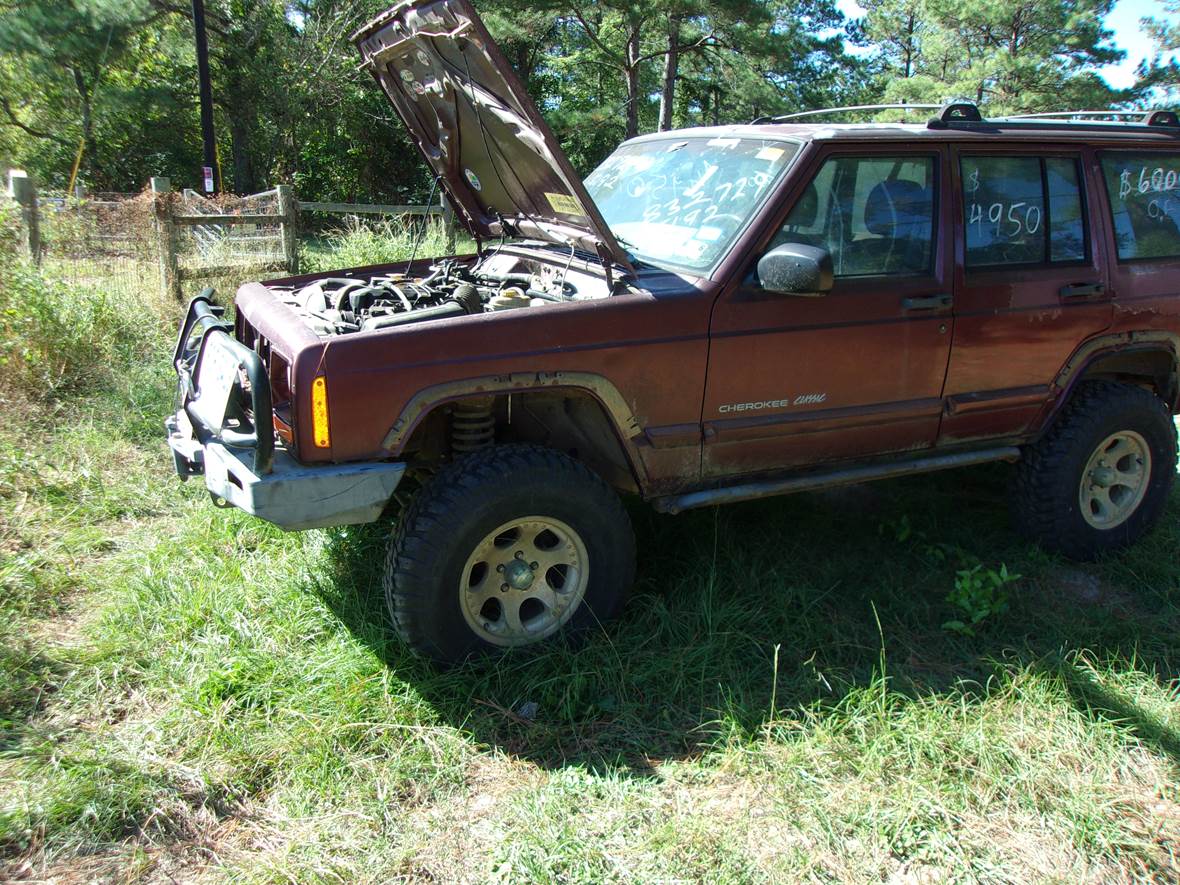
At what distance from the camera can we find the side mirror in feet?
10.6

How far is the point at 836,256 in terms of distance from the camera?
3684mm

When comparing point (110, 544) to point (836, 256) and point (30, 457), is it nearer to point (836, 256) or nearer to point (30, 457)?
point (30, 457)

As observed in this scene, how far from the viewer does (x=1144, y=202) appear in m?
4.37

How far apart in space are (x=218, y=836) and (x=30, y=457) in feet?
10.4

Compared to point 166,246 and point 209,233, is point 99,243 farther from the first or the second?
point 209,233

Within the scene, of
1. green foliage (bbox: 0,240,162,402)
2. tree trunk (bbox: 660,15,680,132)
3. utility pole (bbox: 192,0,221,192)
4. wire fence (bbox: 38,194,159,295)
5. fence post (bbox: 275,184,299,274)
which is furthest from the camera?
tree trunk (bbox: 660,15,680,132)

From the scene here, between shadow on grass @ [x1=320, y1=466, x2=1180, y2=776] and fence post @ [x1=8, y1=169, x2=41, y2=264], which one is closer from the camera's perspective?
shadow on grass @ [x1=320, y1=466, x2=1180, y2=776]

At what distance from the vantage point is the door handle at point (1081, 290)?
13.3 feet

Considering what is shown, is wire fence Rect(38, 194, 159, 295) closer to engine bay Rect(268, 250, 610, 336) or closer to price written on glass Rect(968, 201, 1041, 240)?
engine bay Rect(268, 250, 610, 336)

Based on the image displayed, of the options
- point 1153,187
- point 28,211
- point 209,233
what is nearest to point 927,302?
point 1153,187

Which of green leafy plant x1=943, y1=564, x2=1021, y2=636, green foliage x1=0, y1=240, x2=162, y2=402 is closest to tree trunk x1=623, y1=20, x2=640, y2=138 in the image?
green foliage x1=0, y1=240, x2=162, y2=402

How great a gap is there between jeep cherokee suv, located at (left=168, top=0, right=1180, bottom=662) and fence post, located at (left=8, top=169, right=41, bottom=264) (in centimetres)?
404

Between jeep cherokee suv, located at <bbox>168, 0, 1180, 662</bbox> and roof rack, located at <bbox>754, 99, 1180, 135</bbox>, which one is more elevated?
roof rack, located at <bbox>754, 99, 1180, 135</bbox>

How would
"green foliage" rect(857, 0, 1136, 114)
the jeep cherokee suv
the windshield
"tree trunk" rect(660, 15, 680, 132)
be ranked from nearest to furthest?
the jeep cherokee suv, the windshield, "green foliage" rect(857, 0, 1136, 114), "tree trunk" rect(660, 15, 680, 132)
